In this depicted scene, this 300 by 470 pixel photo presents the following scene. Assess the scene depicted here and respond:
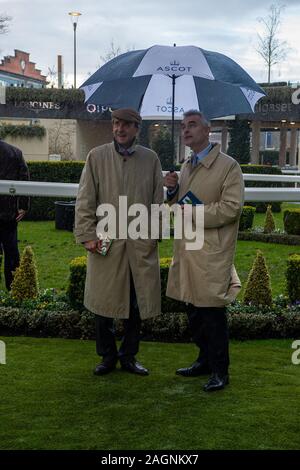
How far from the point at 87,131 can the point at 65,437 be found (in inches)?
1036

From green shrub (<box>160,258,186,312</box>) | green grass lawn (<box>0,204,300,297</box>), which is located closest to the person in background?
green grass lawn (<box>0,204,300,297</box>)

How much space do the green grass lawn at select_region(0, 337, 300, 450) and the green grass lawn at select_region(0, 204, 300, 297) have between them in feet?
8.22

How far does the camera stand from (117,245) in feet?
14.8

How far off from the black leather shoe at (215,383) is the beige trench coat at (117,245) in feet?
1.86

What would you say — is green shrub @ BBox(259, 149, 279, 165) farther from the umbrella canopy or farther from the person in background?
the umbrella canopy

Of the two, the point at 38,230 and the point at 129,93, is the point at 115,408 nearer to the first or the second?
the point at 129,93

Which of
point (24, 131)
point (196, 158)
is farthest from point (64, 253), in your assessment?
point (24, 131)

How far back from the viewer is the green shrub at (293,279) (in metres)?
6.22

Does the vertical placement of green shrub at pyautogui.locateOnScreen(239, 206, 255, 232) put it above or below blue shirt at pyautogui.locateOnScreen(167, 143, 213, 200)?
below

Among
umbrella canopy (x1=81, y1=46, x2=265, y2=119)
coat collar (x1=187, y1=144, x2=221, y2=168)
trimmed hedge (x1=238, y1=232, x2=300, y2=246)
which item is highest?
umbrella canopy (x1=81, y1=46, x2=265, y2=119)

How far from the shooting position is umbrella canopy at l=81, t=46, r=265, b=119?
5.27 metres

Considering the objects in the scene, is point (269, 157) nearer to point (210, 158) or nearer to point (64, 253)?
point (64, 253)

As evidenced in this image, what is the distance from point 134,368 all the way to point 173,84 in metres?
2.18
